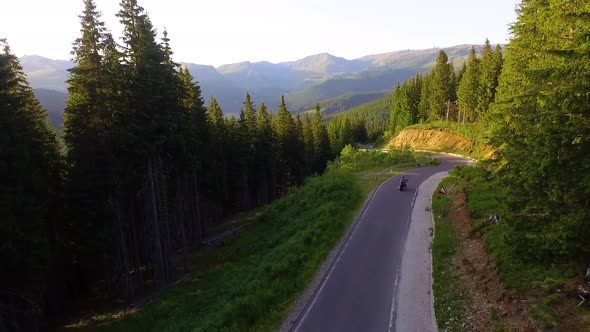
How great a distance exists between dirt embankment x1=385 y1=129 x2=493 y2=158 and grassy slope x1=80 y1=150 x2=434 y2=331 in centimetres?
2874

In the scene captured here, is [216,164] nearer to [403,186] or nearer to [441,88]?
[403,186]

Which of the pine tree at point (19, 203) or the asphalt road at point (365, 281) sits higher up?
the pine tree at point (19, 203)

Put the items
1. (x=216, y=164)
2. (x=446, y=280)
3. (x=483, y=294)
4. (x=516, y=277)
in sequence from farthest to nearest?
(x=216, y=164) < (x=446, y=280) < (x=483, y=294) < (x=516, y=277)

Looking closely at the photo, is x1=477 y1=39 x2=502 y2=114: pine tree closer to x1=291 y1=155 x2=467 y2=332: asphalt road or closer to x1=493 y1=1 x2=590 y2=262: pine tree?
x1=291 y1=155 x2=467 y2=332: asphalt road

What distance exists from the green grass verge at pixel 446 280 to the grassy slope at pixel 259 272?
5.90 metres

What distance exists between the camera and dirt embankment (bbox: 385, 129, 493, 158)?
5950 cm

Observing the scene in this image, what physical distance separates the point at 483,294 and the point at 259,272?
1102 cm

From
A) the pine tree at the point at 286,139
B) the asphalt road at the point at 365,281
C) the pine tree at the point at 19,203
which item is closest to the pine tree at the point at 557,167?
the asphalt road at the point at 365,281

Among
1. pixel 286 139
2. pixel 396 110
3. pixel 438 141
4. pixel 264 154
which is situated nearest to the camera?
pixel 264 154

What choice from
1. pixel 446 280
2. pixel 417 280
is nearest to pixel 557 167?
pixel 446 280

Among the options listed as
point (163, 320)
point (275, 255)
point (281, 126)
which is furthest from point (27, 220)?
point (281, 126)

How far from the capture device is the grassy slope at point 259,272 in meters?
15.9

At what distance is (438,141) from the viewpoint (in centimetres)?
6844

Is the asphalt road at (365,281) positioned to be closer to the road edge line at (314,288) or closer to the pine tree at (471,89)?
the road edge line at (314,288)
